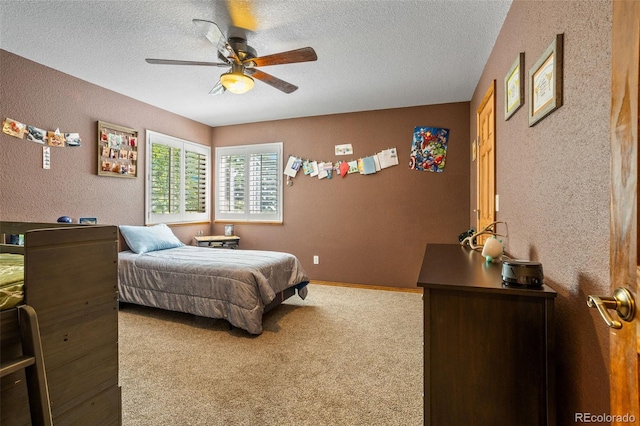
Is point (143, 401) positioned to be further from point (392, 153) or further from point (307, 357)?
point (392, 153)

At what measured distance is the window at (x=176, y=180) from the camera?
4.38 m

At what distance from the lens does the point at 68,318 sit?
1.20 m

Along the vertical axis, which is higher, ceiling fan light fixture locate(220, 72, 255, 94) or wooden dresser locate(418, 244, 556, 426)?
ceiling fan light fixture locate(220, 72, 255, 94)

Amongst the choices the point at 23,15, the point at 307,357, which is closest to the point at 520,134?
the point at 307,357

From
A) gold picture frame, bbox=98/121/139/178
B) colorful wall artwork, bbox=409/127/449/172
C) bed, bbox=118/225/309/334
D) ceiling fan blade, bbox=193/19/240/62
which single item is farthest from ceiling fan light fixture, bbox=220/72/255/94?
colorful wall artwork, bbox=409/127/449/172

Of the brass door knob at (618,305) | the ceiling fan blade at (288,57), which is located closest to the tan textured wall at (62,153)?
the ceiling fan blade at (288,57)

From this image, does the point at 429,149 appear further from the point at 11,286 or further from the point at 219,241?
the point at 11,286

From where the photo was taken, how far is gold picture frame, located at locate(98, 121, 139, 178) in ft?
12.1

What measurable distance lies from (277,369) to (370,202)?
285 centimetres

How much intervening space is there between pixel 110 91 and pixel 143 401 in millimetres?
3525

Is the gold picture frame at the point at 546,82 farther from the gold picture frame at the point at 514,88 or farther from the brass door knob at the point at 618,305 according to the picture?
the brass door knob at the point at 618,305

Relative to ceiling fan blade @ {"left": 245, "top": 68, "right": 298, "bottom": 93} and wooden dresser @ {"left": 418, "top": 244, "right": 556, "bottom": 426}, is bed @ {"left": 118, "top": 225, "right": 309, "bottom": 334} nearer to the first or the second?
ceiling fan blade @ {"left": 245, "top": 68, "right": 298, "bottom": 93}

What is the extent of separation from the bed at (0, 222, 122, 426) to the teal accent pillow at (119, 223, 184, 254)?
237 centimetres

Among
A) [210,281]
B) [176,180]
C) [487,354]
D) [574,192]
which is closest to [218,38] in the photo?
[210,281]
